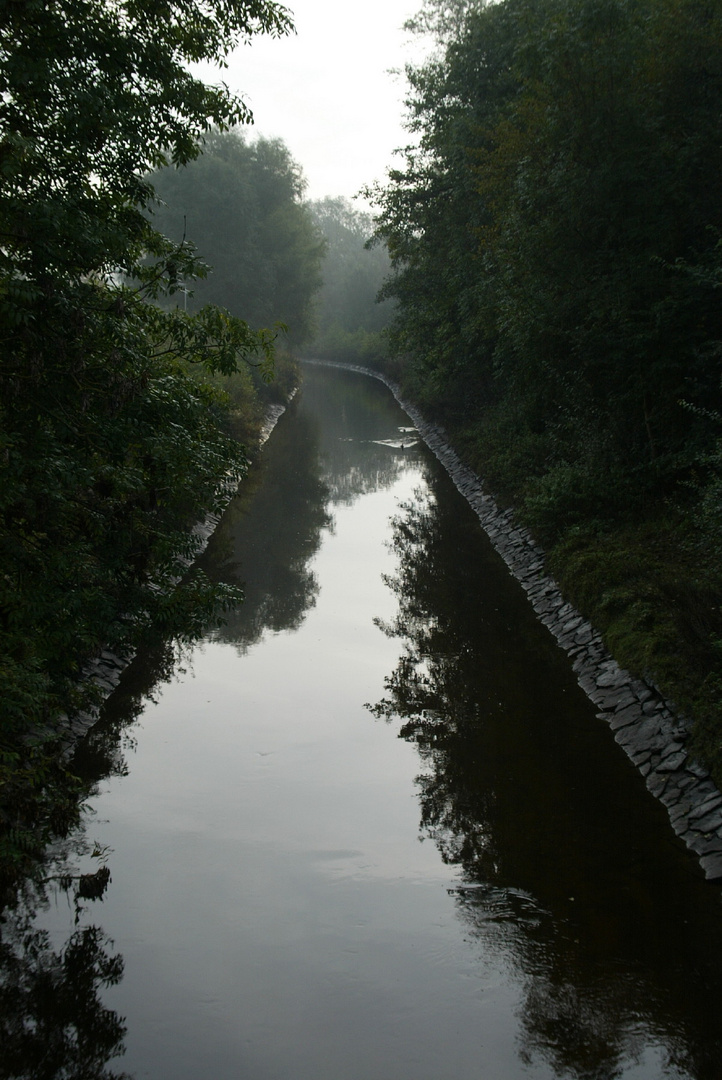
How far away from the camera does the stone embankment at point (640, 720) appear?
25.9ft

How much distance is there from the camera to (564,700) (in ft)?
36.5

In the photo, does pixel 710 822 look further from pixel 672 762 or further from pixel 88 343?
pixel 88 343

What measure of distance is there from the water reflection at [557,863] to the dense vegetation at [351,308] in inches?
1940

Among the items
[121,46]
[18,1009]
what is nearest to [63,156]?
[121,46]

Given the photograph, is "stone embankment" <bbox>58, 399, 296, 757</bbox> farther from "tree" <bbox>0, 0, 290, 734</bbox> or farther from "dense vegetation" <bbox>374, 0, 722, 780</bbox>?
"dense vegetation" <bbox>374, 0, 722, 780</bbox>

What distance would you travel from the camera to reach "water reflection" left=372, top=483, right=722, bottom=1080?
592 cm

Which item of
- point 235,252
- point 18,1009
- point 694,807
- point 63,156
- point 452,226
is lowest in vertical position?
point 18,1009

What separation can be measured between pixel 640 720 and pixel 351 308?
88.3 metres

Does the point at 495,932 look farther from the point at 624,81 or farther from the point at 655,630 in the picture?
the point at 624,81

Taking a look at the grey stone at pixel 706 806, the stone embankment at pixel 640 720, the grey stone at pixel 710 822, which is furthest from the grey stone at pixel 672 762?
the grey stone at pixel 710 822

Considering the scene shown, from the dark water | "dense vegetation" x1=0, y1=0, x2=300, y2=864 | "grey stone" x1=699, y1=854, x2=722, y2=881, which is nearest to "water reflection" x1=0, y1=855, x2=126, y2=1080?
the dark water

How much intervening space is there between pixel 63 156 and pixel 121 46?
1.30 m

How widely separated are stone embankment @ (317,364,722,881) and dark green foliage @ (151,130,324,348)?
3783 centimetres

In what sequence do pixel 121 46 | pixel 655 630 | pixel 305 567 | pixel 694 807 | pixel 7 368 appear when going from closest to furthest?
1. pixel 7 368
2. pixel 121 46
3. pixel 694 807
4. pixel 655 630
5. pixel 305 567
